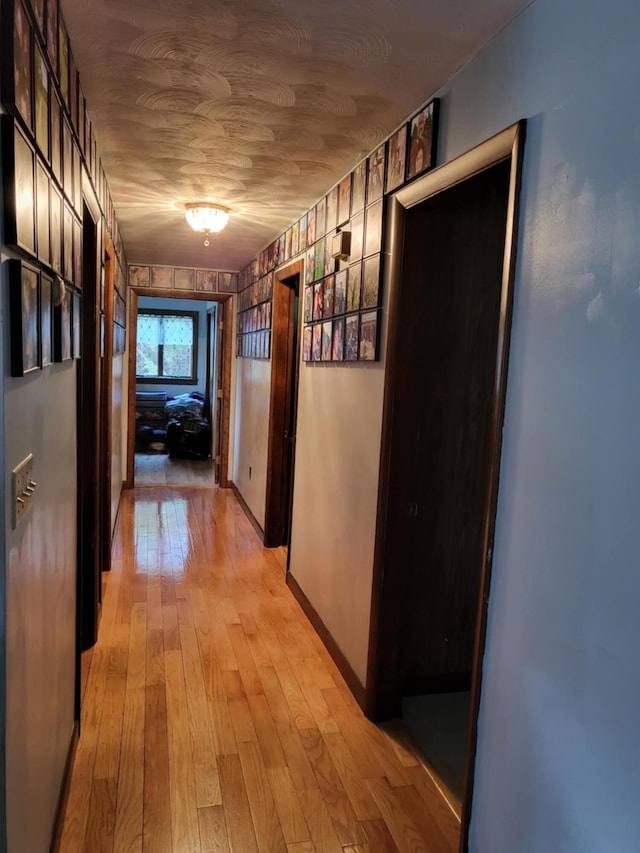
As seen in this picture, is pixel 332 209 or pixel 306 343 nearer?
pixel 332 209

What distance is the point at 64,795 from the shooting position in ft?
5.97

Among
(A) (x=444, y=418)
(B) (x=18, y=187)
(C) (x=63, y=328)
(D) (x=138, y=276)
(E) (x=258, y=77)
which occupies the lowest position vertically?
(A) (x=444, y=418)

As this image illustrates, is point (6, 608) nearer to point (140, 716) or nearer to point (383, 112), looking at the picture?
point (140, 716)

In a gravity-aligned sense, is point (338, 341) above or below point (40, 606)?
above

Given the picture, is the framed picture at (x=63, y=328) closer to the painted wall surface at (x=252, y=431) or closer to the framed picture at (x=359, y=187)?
the framed picture at (x=359, y=187)

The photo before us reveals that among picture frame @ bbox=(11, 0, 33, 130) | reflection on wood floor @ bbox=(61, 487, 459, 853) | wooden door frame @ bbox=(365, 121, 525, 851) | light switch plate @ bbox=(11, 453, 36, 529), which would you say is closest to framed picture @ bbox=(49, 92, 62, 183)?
picture frame @ bbox=(11, 0, 33, 130)

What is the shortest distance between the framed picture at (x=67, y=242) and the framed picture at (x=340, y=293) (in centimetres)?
128

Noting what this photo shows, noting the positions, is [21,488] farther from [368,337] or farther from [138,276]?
[138,276]

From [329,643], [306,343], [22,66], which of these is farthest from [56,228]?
[329,643]

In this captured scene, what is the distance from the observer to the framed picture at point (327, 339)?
2.90 meters

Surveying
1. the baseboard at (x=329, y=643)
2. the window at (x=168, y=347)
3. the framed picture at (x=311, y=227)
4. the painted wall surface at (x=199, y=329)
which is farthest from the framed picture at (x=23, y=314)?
the window at (x=168, y=347)

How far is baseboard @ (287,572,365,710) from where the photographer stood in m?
2.47

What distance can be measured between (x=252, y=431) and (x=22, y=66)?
160 inches

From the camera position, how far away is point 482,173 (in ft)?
5.45
